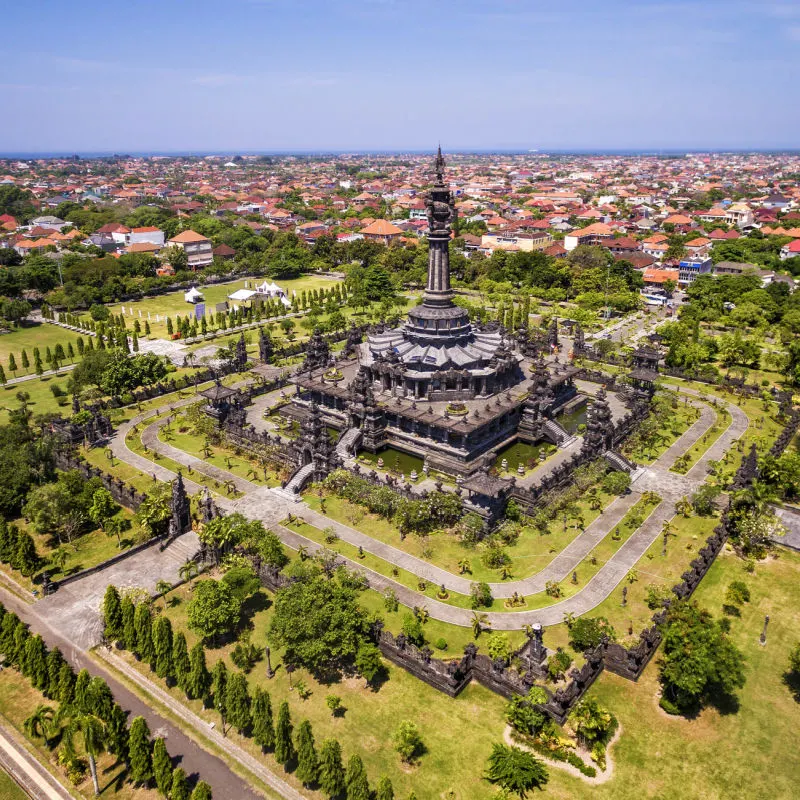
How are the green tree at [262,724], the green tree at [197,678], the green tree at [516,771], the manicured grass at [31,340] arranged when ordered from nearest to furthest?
the green tree at [516,771] < the green tree at [262,724] < the green tree at [197,678] < the manicured grass at [31,340]

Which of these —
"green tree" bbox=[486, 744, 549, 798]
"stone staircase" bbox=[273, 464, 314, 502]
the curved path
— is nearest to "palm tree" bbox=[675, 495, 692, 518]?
the curved path

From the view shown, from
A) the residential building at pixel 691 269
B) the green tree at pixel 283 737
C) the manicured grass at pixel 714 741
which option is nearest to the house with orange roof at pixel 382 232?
the residential building at pixel 691 269

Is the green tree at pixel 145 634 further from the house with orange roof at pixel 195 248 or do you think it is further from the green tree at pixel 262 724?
the house with orange roof at pixel 195 248

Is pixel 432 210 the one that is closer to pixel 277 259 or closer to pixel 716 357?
pixel 716 357

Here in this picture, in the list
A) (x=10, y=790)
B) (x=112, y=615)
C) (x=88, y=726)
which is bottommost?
(x=10, y=790)

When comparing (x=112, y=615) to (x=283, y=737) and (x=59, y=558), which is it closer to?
(x=59, y=558)

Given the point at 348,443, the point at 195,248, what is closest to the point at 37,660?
the point at 348,443

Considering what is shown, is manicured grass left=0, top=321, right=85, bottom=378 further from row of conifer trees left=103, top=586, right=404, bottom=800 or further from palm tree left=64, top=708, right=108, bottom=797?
palm tree left=64, top=708, right=108, bottom=797
